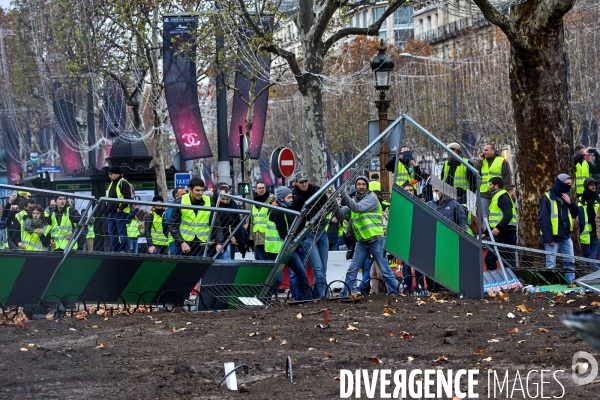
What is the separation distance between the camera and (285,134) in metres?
79.0

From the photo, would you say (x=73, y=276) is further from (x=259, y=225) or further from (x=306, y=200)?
(x=306, y=200)

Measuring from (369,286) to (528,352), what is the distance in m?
6.48

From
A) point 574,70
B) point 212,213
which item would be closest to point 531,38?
point 212,213

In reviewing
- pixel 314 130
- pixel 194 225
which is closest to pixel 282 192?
pixel 194 225

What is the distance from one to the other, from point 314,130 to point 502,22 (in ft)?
26.7

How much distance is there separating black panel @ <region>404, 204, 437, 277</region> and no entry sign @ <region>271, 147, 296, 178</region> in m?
11.6

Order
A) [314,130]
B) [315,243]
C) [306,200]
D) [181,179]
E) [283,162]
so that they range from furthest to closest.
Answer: [181,179]
[283,162]
[314,130]
[306,200]
[315,243]

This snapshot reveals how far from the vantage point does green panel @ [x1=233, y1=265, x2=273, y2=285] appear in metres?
13.7

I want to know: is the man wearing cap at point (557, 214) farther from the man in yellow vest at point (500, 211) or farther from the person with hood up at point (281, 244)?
the person with hood up at point (281, 244)

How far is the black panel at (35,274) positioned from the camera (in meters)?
12.3

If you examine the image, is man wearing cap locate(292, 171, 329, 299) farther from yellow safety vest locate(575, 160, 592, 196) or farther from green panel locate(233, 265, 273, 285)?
yellow safety vest locate(575, 160, 592, 196)

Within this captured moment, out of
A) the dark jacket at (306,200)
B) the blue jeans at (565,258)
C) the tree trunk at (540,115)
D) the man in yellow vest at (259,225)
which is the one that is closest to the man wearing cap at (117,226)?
the man in yellow vest at (259,225)

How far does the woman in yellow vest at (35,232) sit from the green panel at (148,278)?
116cm

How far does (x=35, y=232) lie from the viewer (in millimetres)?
12453
